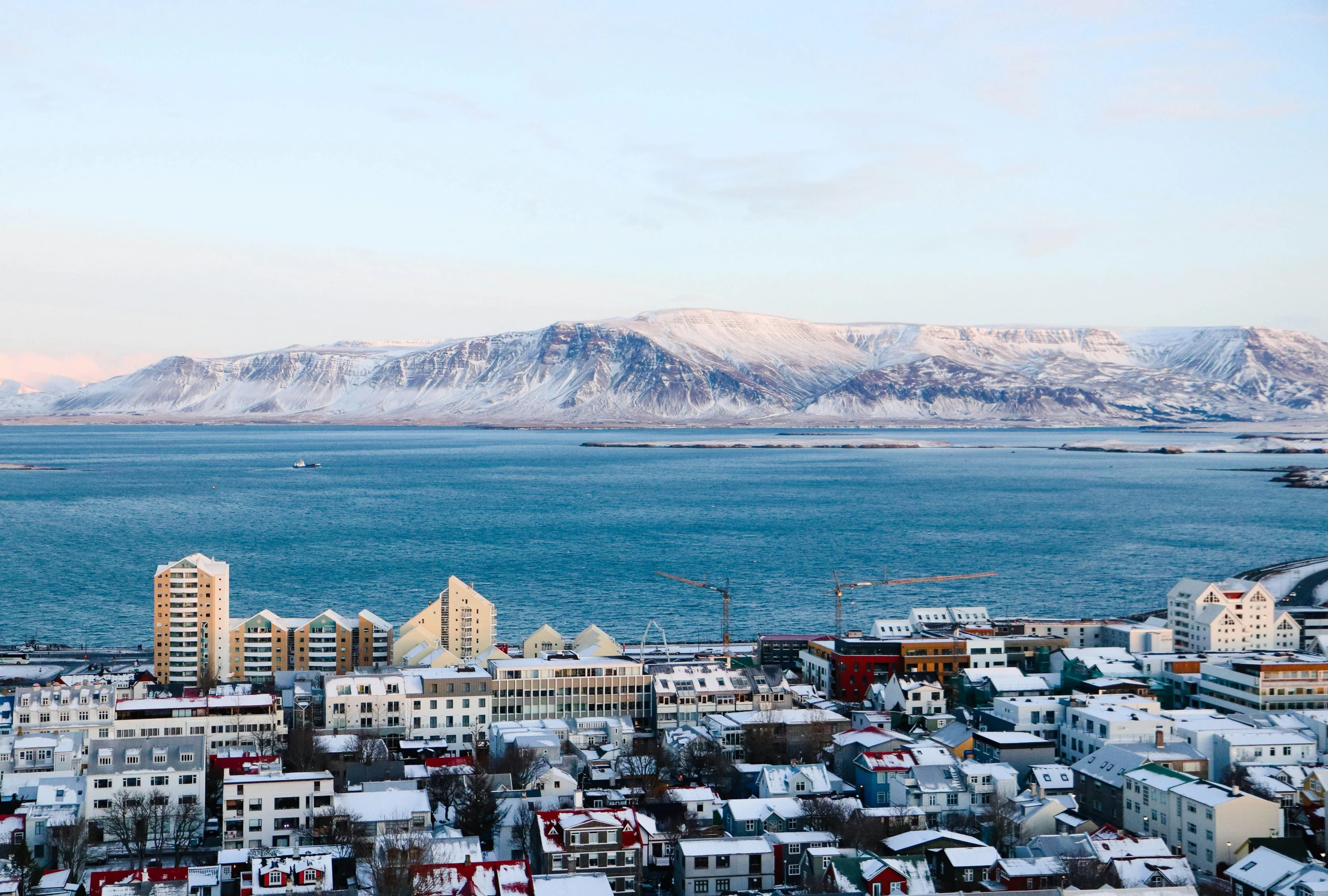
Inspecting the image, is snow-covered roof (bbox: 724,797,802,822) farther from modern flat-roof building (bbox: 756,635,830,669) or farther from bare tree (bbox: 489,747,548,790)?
modern flat-roof building (bbox: 756,635,830,669)

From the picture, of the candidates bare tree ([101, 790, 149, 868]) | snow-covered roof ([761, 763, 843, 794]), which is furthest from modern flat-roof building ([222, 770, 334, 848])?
snow-covered roof ([761, 763, 843, 794])

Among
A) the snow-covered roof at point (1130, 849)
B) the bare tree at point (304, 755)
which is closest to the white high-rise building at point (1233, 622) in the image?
the snow-covered roof at point (1130, 849)

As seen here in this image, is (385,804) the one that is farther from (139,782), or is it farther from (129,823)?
(139,782)

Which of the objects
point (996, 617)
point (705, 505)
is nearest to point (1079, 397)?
point (705, 505)

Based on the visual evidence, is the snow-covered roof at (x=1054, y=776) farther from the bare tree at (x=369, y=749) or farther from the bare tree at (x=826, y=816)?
the bare tree at (x=369, y=749)

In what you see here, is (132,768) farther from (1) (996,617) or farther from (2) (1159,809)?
(1) (996,617)
